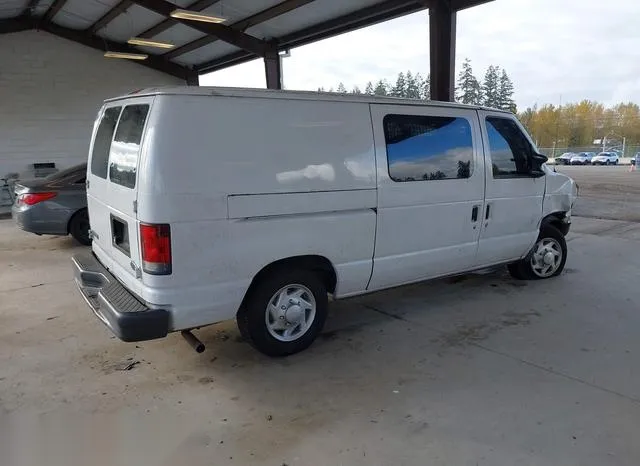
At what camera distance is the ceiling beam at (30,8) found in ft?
41.2

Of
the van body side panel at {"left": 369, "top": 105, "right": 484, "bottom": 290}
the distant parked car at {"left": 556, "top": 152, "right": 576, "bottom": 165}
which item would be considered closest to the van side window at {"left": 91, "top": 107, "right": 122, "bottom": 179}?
the van body side panel at {"left": 369, "top": 105, "right": 484, "bottom": 290}

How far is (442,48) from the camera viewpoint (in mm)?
9406

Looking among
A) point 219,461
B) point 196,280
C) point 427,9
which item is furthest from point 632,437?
point 427,9

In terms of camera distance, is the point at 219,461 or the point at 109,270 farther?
the point at 109,270

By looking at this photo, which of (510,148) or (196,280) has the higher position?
(510,148)

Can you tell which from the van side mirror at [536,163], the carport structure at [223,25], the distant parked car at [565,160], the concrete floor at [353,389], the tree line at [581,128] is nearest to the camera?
the concrete floor at [353,389]

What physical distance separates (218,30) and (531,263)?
10619 millimetres

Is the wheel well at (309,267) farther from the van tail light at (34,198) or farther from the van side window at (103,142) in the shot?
the van tail light at (34,198)

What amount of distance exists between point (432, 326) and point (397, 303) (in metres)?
0.69

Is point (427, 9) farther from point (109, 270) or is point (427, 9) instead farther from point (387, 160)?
point (109, 270)

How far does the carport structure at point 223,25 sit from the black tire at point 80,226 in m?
5.82

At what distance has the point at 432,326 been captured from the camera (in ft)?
14.7

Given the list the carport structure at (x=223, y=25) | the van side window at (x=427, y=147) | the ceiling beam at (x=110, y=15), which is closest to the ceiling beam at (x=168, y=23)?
the carport structure at (x=223, y=25)

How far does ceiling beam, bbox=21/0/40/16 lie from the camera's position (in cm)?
1255
